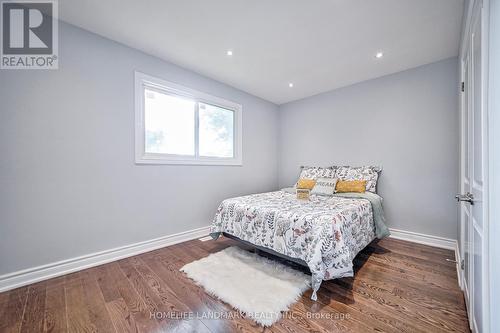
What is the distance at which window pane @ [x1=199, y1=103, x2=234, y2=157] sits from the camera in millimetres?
3287

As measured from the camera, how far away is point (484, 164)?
36.5 inches

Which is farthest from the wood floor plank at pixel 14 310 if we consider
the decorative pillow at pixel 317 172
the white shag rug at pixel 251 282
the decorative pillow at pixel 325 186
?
the decorative pillow at pixel 317 172

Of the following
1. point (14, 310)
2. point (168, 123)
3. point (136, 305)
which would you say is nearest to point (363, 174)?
point (168, 123)

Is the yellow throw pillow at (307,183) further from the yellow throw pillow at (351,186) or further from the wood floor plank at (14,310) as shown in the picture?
the wood floor plank at (14,310)

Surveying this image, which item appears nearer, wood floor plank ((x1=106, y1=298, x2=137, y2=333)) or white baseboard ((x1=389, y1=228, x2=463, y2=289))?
wood floor plank ((x1=106, y1=298, x2=137, y2=333))

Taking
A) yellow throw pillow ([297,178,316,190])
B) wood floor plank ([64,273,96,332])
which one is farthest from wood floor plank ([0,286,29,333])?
yellow throw pillow ([297,178,316,190])

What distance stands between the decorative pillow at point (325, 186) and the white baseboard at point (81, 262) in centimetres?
217

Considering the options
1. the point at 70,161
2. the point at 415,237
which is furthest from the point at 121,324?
the point at 415,237

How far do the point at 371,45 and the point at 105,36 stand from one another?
318 centimetres

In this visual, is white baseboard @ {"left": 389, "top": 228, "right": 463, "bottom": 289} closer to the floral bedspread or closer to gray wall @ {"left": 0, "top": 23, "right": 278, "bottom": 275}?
the floral bedspread

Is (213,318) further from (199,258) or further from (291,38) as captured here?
(291,38)

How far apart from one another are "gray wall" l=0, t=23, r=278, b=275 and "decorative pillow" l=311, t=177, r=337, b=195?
210 cm

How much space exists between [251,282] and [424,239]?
265 centimetres

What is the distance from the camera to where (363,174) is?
3.19 metres
